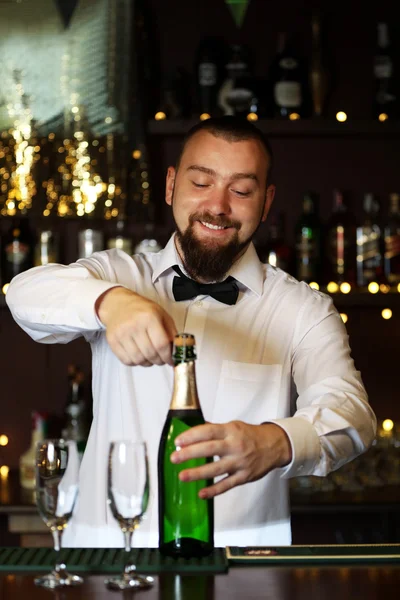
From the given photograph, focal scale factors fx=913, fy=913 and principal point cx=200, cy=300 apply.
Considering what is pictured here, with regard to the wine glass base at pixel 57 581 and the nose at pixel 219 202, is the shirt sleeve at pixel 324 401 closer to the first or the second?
the nose at pixel 219 202

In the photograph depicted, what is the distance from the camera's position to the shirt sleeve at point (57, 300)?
1.44 meters

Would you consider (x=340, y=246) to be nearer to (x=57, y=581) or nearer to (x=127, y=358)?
(x=127, y=358)

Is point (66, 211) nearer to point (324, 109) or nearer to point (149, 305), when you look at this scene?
point (324, 109)

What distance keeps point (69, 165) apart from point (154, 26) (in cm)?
56

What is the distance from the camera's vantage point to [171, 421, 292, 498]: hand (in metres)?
1.12

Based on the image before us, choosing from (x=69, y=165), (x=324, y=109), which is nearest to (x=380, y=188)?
(x=324, y=109)

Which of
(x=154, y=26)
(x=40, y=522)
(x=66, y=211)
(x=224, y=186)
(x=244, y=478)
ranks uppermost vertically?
(x=154, y=26)

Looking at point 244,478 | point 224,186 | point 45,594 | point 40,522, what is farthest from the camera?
point 40,522

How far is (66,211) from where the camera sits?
2.90 m

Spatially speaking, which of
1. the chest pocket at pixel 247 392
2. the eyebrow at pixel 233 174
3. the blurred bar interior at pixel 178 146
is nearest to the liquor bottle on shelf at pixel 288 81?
the blurred bar interior at pixel 178 146

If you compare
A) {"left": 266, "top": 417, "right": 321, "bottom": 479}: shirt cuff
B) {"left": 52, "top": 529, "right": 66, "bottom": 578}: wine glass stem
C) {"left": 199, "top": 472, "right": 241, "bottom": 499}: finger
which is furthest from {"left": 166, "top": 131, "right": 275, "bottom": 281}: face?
{"left": 52, "top": 529, "right": 66, "bottom": 578}: wine glass stem

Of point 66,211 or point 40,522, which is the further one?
point 66,211

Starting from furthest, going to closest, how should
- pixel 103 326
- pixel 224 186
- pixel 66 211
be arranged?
pixel 66 211 → pixel 224 186 → pixel 103 326

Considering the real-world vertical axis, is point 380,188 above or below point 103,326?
above
